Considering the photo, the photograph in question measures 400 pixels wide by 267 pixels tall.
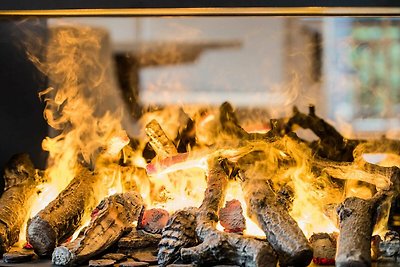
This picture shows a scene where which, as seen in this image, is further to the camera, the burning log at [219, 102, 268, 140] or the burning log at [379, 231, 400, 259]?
the burning log at [219, 102, 268, 140]

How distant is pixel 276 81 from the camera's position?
214 centimetres

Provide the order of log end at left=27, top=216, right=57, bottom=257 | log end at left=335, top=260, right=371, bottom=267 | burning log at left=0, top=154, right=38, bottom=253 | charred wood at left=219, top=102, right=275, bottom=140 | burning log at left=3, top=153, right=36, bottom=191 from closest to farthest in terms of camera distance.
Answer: log end at left=335, top=260, right=371, bottom=267, log end at left=27, top=216, right=57, bottom=257, burning log at left=0, top=154, right=38, bottom=253, burning log at left=3, top=153, right=36, bottom=191, charred wood at left=219, top=102, right=275, bottom=140

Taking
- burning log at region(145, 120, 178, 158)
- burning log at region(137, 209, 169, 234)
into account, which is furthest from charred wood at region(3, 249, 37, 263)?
burning log at region(145, 120, 178, 158)

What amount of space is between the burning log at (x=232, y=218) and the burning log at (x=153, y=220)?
150 mm

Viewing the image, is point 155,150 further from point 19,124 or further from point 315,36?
point 315,36

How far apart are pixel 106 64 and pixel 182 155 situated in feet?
1.52

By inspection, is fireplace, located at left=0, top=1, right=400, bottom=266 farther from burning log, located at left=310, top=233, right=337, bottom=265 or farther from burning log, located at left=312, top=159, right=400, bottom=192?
burning log, located at left=310, top=233, right=337, bottom=265

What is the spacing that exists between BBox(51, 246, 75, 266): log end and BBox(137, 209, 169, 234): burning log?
0.24 m

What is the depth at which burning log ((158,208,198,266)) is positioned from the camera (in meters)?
1.55

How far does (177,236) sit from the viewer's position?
1.57 metres

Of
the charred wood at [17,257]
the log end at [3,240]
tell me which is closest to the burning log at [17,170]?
the log end at [3,240]

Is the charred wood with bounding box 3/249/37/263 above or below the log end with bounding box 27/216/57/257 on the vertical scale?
below

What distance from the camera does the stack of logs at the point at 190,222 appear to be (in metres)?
1.51

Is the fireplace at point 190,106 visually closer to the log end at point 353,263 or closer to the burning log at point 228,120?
the burning log at point 228,120
